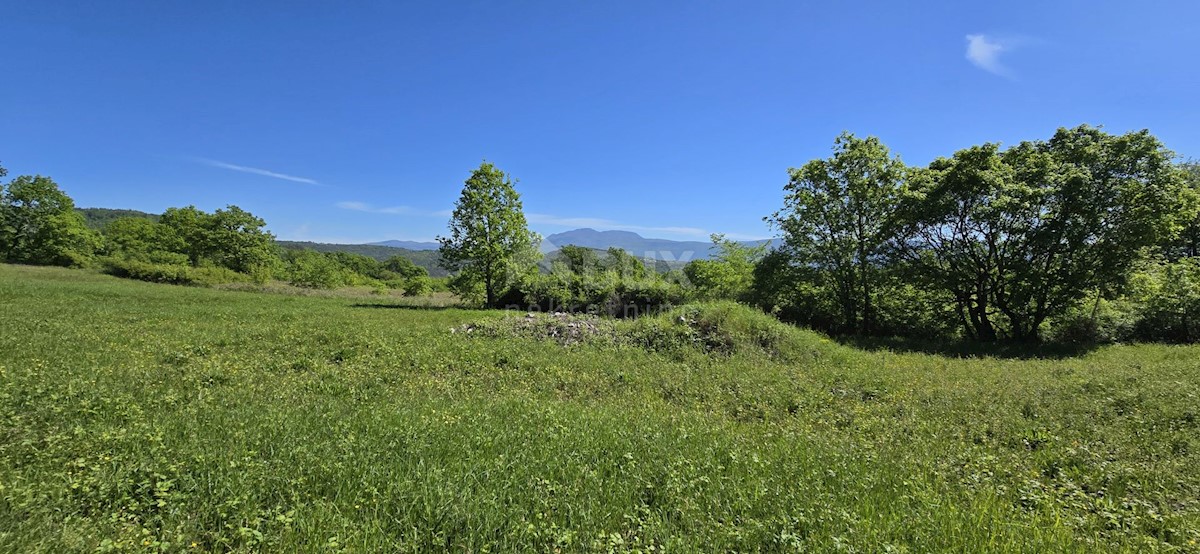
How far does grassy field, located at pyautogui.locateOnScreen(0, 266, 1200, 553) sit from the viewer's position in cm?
364

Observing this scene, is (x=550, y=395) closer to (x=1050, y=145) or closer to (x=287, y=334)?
(x=287, y=334)

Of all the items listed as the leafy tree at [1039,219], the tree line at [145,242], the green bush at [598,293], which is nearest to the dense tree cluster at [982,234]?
the leafy tree at [1039,219]

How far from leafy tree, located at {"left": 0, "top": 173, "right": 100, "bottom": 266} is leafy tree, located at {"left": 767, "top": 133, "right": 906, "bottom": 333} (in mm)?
73742

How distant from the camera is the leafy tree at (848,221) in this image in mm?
22094

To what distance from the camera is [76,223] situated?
6144 cm

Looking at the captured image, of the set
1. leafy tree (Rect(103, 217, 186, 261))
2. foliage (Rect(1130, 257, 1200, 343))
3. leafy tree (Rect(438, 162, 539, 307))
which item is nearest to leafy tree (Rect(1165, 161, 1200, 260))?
foliage (Rect(1130, 257, 1200, 343))

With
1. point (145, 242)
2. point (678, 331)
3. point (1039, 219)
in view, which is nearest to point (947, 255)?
point (1039, 219)

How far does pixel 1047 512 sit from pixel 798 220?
2115cm

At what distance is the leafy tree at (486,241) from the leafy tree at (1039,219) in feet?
69.9

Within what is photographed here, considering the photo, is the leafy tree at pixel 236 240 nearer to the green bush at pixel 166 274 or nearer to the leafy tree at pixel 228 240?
the leafy tree at pixel 228 240

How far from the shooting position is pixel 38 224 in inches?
2297

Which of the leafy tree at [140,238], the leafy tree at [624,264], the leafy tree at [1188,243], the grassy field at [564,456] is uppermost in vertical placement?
the leafy tree at [140,238]

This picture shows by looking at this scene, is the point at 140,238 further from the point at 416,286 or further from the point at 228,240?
the point at 416,286

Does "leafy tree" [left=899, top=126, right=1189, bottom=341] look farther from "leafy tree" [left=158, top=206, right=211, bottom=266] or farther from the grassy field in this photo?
"leafy tree" [left=158, top=206, right=211, bottom=266]
